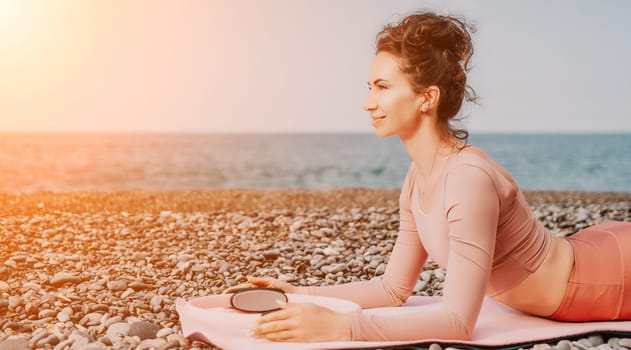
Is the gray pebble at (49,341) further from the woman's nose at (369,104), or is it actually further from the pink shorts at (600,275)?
the pink shorts at (600,275)

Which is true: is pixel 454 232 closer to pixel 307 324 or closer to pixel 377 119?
pixel 377 119

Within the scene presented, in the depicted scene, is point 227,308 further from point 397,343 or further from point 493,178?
point 493,178

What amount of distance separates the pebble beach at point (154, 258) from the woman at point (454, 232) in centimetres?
29

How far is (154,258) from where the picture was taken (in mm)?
6508

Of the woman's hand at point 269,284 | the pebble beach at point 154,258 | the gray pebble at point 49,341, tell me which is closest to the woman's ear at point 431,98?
the pebble beach at point 154,258

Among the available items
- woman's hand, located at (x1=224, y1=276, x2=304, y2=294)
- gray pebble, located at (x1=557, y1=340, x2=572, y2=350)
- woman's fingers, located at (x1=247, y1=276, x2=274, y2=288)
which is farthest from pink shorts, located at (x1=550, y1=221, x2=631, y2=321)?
woman's fingers, located at (x1=247, y1=276, x2=274, y2=288)

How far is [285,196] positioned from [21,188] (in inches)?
631

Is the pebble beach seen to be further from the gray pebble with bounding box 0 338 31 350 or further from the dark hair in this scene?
the dark hair

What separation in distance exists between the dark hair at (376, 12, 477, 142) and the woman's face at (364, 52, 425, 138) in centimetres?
4

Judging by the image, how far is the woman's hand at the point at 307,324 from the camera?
3.25 m

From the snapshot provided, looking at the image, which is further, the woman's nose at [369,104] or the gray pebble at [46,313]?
the gray pebble at [46,313]

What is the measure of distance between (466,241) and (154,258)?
410cm

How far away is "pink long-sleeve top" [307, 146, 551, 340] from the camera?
315 cm

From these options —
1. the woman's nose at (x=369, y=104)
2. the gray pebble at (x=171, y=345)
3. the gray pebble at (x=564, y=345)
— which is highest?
the woman's nose at (x=369, y=104)
